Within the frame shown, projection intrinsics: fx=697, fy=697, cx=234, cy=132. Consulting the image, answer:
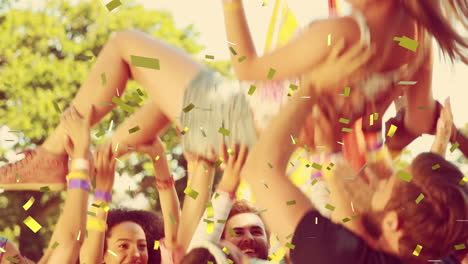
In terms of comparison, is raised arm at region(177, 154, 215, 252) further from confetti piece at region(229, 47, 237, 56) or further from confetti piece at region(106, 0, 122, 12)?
confetti piece at region(106, 0, 122, 12)

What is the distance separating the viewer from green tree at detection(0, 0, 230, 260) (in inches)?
56.8

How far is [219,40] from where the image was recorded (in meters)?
1.38

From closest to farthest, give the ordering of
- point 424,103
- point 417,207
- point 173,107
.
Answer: point 417,207, point 173,107, point 424,103

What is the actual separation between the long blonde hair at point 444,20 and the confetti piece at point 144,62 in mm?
484

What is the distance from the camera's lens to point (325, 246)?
3.77ft

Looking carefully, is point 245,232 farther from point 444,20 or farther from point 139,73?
point 444,20

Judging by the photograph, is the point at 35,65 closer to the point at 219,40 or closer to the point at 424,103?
the point at 219,40

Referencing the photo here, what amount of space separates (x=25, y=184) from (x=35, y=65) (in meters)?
0.29

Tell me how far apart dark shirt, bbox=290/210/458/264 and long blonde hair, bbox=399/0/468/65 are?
0.45 metres

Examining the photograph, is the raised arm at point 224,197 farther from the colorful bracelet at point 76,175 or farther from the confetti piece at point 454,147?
the confetti piece at point 454,147

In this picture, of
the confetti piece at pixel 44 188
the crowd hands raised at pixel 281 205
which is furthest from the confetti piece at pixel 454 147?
the confetti piece at pixel 44 188

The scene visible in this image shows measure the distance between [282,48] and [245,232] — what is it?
1.24ft

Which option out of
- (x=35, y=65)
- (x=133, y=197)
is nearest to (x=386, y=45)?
(x=133, y=197)

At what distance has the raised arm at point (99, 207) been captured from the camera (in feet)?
4.35
